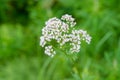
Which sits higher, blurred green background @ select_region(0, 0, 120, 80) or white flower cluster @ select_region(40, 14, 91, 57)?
blurred green background @ select_region(0, 0, 120, 80)

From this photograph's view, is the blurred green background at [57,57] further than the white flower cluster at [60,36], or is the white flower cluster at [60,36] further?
the blurred green background at [57,57]

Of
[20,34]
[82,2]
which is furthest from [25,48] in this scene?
[82,2]

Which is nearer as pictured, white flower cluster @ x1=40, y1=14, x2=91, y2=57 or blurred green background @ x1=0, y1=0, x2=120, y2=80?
white flower cluster @ x1=40, y1=14, x2=91, y2=57

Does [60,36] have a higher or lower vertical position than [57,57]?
lower

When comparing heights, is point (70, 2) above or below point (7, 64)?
above

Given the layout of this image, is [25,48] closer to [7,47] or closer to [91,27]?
[7,47]

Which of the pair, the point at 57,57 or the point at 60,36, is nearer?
the point at 60,36

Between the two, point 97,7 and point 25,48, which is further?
point 25,48

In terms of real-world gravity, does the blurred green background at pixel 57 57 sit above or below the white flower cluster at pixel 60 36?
above
